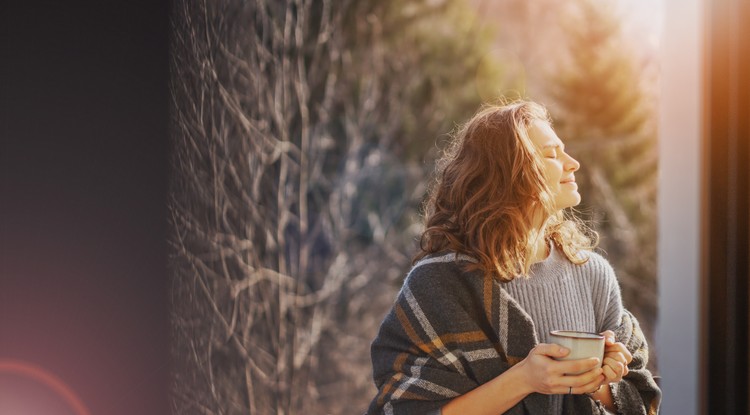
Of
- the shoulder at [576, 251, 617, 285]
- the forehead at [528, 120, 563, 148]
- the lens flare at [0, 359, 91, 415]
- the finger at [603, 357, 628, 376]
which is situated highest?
the forehead at [528, 120, 563, 148]

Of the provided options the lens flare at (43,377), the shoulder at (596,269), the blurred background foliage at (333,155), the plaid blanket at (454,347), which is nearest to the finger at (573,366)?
the plaid blanket at (454,347)

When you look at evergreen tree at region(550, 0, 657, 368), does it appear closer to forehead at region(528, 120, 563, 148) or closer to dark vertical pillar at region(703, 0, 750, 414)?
forehead at region(528, 120, 563, 148)

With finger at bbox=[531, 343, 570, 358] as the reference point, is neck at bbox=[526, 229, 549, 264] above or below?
above

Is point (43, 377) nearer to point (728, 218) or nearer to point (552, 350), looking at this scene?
point (552, 350)

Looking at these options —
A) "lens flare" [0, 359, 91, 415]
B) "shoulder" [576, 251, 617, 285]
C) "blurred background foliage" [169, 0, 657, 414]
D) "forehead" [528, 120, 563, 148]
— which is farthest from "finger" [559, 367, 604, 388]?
"blurred background foliage" [169, 0, 657, 414]

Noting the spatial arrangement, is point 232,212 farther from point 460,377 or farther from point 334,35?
point 460,377

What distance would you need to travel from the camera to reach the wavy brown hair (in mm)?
1011

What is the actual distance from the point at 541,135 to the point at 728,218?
420 millimetres

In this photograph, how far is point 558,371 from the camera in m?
0.85

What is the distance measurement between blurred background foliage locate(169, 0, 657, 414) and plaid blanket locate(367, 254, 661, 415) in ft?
3.07

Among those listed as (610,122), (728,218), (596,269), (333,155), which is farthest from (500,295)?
(610,122)

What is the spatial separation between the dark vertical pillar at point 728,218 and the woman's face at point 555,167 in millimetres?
378

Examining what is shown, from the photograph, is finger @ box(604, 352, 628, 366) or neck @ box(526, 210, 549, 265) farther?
neck @ box(526, 210, 549, 265)

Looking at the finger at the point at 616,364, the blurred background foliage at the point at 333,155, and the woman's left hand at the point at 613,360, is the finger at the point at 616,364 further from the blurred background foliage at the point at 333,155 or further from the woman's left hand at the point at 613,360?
the blurred background foliage at the point at 333,155
